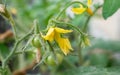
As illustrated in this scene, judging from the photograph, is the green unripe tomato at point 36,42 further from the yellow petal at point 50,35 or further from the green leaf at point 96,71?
the green leaf at point 96,71

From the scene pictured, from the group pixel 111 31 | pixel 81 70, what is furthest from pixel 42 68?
pixel 111 31

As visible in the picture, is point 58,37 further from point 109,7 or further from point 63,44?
point 109,7

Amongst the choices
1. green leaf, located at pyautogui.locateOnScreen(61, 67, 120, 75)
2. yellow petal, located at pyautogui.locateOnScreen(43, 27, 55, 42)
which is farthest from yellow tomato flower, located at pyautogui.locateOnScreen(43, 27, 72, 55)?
green leaf, located at pyautogui.locateOnScreen(61, 67, 120, 75)

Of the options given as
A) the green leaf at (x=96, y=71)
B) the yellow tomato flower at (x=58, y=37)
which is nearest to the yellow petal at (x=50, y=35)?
the yellow tomato flower at (x=58, y=37)

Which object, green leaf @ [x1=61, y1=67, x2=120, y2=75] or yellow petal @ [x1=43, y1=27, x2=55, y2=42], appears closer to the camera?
yellow petal @ [x1=43, y1=27, x2=55, y2=42]

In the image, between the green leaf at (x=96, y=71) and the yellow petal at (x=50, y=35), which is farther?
the green leaf at (x=96, y=71)

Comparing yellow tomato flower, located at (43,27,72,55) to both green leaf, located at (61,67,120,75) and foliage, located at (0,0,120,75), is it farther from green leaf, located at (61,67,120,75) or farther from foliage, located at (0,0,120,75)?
green leaf, located at (61,67,120,75)

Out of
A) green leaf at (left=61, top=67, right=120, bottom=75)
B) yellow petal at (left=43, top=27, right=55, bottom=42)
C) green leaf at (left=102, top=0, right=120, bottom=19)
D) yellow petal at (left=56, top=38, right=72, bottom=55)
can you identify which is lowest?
green leaf at (left=61, top=67, right=120, bottom=75)

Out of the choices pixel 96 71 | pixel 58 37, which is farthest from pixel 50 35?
pixel 96 71

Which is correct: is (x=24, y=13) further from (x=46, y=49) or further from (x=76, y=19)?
(x=46, y=49)
